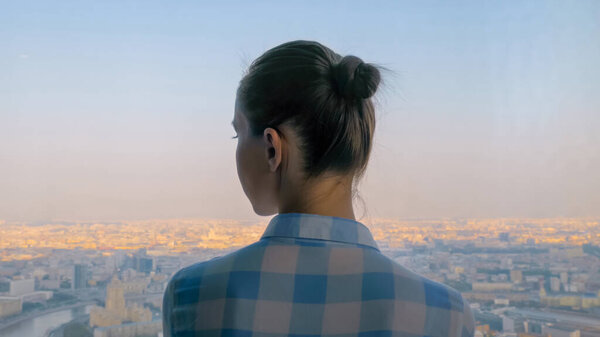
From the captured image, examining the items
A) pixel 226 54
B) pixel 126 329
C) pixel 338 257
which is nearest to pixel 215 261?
pixel 338 257

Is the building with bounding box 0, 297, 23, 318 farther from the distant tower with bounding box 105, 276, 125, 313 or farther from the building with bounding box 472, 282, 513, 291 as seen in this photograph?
the building with bounding box 472, 282, 513, 291

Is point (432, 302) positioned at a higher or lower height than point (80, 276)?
higher

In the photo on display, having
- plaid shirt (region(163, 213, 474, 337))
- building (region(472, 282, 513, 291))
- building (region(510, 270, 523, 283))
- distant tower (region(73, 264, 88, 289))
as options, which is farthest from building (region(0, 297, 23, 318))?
building (region(510, 270, 523, 283))

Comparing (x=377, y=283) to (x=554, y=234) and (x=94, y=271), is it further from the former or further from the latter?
(x=554, y=234)

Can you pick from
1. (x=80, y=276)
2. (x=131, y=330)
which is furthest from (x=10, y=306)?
(x=131, y=330)

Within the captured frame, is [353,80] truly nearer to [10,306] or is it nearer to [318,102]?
[318,102]

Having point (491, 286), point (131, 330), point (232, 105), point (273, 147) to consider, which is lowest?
point (131, 330)
